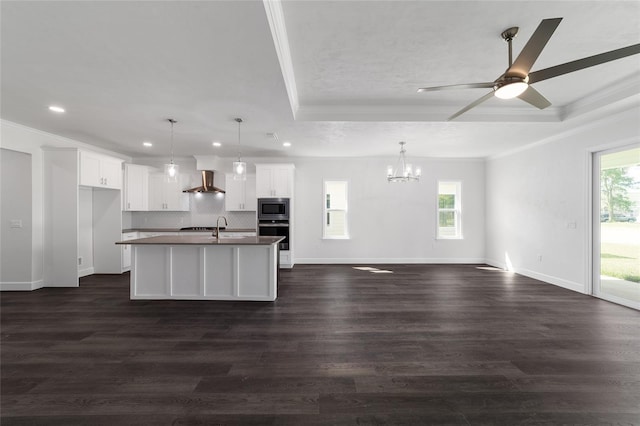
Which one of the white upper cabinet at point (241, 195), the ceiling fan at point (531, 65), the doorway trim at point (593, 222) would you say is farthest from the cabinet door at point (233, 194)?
the doorway trim at point (593, 222)

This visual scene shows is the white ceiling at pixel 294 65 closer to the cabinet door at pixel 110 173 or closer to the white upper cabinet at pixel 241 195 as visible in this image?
the cabinet door at pixel 110 173

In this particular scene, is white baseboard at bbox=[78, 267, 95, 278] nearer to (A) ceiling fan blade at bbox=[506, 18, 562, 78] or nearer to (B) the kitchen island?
(B) the kitchen island

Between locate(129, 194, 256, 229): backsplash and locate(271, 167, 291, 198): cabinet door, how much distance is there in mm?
1036

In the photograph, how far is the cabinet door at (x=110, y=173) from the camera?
5.57 metres

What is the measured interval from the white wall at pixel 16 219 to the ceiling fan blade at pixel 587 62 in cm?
704

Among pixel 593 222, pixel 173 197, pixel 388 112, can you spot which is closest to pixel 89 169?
pixel 173 197

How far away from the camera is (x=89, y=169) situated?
5.26 metres

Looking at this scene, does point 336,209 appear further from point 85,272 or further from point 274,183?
point 85,272

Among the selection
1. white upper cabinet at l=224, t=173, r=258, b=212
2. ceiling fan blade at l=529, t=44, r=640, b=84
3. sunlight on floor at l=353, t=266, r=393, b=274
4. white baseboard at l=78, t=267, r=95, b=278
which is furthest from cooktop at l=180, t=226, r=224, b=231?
ceiling fan blade at l=529, t=44, r=640, b=84

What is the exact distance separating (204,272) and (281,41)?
3.28 meters

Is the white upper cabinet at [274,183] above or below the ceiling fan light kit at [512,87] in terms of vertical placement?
below

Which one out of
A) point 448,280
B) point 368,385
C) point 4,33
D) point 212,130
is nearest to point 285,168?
point 212,130

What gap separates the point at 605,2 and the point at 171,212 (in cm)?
782

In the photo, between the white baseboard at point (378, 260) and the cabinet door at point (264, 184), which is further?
the white baseboard at point (378, 260)
